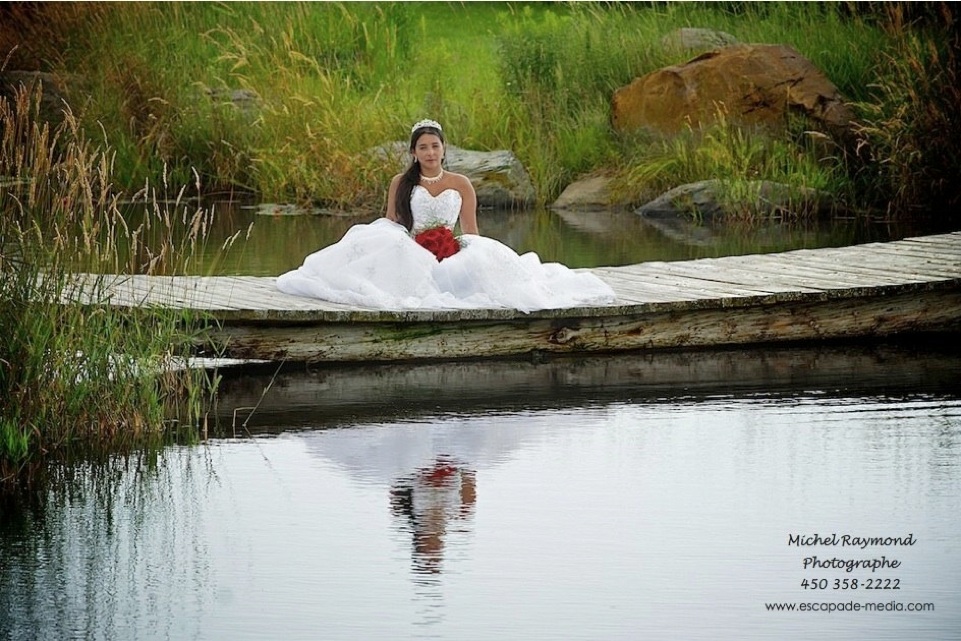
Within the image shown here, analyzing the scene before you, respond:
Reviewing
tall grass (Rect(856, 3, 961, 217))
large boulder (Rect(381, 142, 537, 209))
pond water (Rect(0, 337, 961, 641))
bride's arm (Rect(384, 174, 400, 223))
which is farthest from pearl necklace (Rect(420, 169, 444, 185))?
large boulder (Rect(381, 142, 537, 209))

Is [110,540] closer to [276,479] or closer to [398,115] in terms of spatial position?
[276,479]

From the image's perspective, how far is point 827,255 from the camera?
10.1m

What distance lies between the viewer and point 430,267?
28.3 feet

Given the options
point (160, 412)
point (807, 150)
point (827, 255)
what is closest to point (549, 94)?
point (807, 150)

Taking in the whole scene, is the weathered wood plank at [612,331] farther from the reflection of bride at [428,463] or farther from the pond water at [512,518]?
the reflection of bride at [428,463]

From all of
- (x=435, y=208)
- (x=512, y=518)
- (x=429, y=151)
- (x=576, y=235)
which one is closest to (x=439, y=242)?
(x=435, y=208)

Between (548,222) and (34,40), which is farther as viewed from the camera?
(34,40)

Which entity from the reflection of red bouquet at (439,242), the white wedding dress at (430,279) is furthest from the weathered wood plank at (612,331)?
the reflection of red bouquet at (439,242)

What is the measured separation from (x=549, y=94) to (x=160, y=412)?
38.2 ft

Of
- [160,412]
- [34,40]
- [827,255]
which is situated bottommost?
[160,412]

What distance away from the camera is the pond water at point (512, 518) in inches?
183

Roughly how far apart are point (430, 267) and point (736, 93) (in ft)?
28.8

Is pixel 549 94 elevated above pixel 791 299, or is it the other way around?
pixel 549 94

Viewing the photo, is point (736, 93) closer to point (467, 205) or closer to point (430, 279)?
point (467, 205)
